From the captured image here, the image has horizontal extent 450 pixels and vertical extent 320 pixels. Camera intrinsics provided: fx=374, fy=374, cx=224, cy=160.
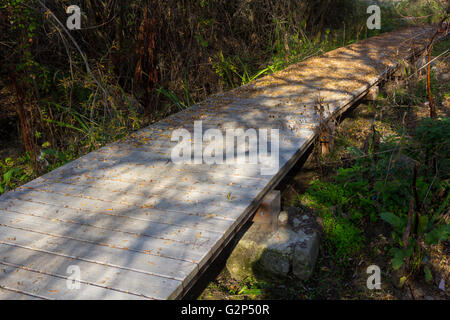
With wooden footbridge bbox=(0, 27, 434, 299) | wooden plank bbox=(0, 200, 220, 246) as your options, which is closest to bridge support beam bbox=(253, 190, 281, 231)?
wooden footbridge bbox=(0, 27, 434, 299)

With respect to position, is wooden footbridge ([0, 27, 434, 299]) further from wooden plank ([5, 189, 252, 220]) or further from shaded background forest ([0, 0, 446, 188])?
shaded background forest ([0, 0, 446, 188])

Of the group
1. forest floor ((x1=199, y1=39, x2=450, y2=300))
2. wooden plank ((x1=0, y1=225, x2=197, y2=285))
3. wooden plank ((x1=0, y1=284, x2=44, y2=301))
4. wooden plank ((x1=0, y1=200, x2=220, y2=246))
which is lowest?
forest floor ((x1=199, y1=39, x2=450, y2=300))

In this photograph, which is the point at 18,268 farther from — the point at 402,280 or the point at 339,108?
the point at 339,108

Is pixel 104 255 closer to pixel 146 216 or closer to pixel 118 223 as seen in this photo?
pixel 118 223

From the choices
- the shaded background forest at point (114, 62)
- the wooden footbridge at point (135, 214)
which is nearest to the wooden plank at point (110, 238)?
the wooden footbridge at point (135, 214)

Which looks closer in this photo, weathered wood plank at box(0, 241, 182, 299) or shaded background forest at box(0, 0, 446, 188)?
weathered wood plank at box(0, 241, 182, 299)

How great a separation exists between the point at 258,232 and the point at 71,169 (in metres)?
1.78

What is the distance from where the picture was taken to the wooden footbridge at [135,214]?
2041 mm

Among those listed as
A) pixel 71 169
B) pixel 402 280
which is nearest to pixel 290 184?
pixel 402 280

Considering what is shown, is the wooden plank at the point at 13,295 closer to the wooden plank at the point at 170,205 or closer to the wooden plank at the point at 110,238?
the wooden plank at the point at 110,238

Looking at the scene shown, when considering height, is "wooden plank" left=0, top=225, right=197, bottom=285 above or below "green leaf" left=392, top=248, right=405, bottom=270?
above

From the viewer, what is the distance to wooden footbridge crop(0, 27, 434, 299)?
6.70 feet

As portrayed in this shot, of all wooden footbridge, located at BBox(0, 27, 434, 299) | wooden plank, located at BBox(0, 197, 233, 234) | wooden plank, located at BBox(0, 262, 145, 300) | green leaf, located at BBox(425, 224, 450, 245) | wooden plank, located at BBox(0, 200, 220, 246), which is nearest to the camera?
wooden plank, located at BBox(0, 262, 145, 300)
